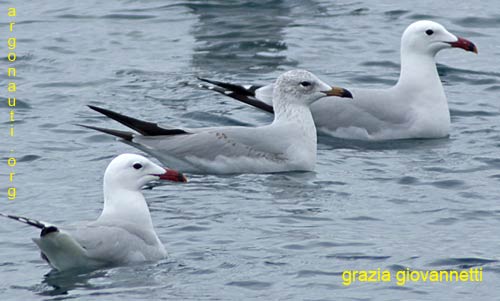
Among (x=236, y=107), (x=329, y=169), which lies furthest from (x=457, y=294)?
(x=236, y=107)

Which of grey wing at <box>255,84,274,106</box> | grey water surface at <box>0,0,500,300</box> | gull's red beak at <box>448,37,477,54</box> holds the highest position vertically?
gull's red beak at <box>448,37,477,54</box>

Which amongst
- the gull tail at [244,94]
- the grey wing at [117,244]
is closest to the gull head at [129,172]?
the grey wing at [117,244]

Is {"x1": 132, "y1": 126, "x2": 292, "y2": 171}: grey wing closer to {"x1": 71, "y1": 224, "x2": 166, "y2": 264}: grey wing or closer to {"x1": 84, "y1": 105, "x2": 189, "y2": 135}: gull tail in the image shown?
{"x1": 84, "y1": 105, "x2": 189, "y2": 135}: gull tail

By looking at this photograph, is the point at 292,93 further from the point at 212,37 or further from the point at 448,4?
the point at 448,4

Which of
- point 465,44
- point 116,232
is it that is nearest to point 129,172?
point 116,232

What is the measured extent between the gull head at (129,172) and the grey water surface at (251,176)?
0.63 meters

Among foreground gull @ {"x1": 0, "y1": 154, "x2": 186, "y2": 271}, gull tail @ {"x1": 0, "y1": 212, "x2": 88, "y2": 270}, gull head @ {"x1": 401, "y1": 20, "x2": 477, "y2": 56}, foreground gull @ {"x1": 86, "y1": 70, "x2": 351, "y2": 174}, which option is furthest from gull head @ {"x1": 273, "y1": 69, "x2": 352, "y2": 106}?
gull tail @ {"x1": 0, "y1": 212, "x2": 88, "y2": 270}

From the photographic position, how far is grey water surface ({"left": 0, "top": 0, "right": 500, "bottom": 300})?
11469 mm

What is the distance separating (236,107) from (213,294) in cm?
674

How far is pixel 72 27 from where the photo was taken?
22188 mm

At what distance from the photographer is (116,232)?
38.1 ft

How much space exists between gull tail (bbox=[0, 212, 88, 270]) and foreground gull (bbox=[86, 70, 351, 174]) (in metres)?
3.20

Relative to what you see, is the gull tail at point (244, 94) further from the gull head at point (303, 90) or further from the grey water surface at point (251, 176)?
the gull head at point (303, 90)

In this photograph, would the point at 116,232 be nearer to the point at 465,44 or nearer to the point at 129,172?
the point at 129,172
